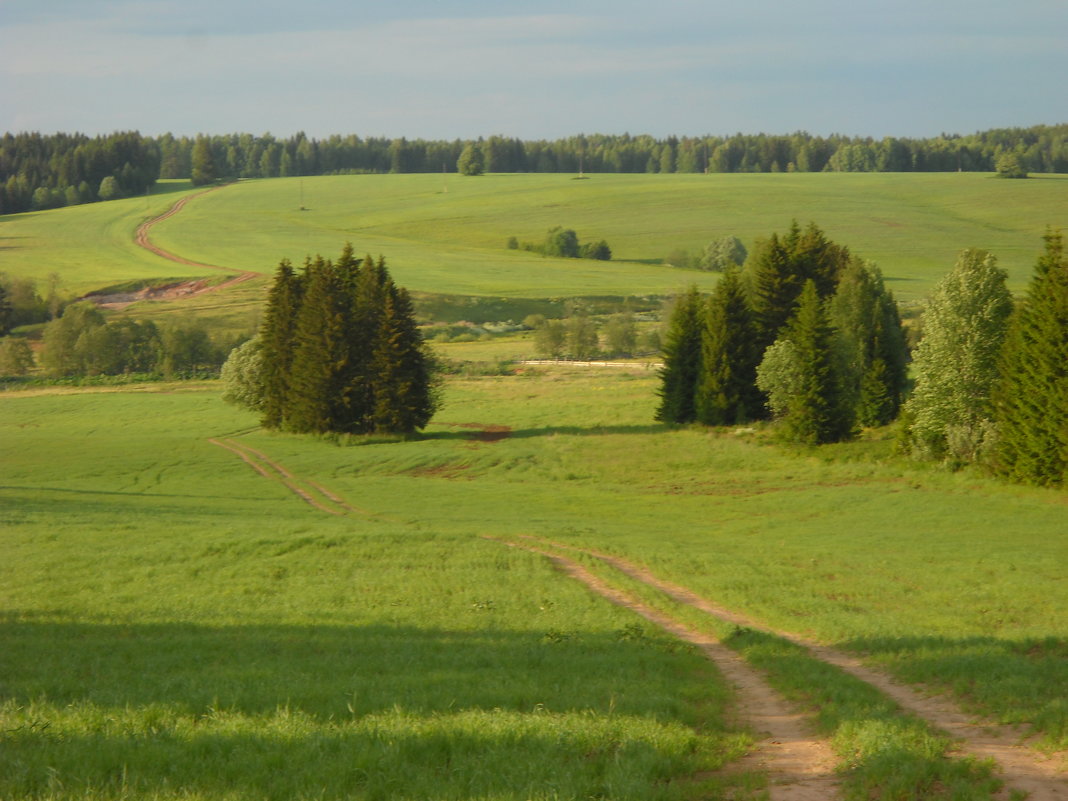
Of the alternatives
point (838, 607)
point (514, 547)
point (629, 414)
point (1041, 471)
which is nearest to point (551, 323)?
point (629, 414)

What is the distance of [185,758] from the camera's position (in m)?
7.91

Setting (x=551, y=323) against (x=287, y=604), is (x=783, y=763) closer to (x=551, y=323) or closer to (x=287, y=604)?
(x=287, y=604)

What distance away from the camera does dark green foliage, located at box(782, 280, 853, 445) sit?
49.4 m

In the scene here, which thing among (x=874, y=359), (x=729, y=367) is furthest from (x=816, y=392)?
(x=874, y=359)

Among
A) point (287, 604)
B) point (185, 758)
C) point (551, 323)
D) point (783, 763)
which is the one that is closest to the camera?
point (185, 758)

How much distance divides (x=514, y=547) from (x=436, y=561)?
325cm

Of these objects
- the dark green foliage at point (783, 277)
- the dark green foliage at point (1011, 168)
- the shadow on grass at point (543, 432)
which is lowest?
the shadow on grass at point (543, 432)

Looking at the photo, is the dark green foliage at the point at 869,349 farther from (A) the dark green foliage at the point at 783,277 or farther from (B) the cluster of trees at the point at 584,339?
(B) the cluster of trees at the point at 584,339

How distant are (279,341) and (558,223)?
113 m

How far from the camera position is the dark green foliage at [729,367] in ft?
189

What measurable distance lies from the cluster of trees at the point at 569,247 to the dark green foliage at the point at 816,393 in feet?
341

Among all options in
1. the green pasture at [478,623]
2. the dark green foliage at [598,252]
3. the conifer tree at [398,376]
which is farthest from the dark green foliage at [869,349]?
the dark green foliage at [598,252]

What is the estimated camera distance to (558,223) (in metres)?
172

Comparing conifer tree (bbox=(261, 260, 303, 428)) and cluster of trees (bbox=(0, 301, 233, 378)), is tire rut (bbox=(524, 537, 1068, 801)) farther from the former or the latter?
cluster of trees (bbox=(0, 301, 233, 378))
